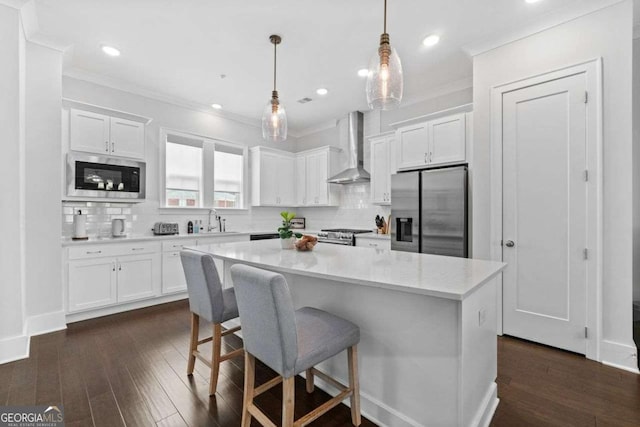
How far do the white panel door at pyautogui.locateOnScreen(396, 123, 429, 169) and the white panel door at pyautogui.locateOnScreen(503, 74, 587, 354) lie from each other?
3.43 feet

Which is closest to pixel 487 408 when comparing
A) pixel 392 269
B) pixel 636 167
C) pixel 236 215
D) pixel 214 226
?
pixel 392 269

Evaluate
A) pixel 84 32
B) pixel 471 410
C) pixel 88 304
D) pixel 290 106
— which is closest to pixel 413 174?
pixel 290 106

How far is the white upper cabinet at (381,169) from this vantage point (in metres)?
4.57

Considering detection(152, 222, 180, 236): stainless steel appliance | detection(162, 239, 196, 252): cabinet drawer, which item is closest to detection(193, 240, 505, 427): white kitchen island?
detection(162, 239, 196, 252): cabinet drawer

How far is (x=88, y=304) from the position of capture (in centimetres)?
346

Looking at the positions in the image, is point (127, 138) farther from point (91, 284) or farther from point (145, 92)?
point (91, 284)

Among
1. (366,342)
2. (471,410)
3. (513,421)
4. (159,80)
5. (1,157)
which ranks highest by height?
(159,80)

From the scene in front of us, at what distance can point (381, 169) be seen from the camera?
4676 millimetres

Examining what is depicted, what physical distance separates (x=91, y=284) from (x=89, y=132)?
1.82m

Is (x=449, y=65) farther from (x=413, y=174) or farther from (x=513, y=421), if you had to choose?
(x=513, y=421)

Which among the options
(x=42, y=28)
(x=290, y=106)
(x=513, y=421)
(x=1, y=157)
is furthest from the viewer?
(x=290, y=106)

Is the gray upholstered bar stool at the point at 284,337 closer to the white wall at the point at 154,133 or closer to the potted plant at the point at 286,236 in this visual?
the potted plant at the point at 286,236

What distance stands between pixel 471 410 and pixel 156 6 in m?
3.71

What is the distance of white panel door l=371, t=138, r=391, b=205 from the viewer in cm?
460
